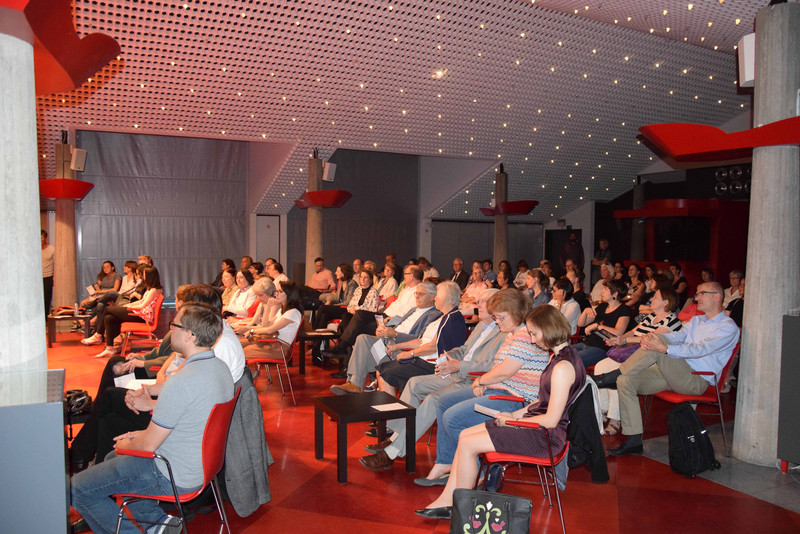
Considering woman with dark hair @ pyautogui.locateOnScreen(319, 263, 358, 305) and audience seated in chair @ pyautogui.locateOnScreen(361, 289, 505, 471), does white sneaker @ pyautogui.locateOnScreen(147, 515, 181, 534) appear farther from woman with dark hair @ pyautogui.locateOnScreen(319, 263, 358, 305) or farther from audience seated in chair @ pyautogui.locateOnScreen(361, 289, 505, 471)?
woman with dark hair @ pyautogui.locateOnScreen(319, 263, 358, 305)

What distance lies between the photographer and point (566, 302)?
6.51 m

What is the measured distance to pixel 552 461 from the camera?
3107 mm

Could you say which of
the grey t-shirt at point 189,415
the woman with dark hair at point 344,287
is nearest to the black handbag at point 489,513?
the grey t-shirt at point 189,415

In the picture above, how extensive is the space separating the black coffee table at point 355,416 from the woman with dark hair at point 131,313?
158 inches

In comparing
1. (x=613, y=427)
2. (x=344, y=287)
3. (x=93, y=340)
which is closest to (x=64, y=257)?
(x=93, y=340)

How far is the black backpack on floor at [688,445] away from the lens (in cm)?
406

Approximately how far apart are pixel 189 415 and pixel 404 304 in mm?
4185

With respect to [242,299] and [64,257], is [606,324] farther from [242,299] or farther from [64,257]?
[64,257]

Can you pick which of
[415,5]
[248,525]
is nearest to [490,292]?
[248,525]

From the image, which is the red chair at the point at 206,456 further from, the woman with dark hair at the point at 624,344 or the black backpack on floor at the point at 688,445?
the woman with dark hair at the point at 624,344

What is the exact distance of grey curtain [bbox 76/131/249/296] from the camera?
13.5 m

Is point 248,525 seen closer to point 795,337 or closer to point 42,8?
point 42,8

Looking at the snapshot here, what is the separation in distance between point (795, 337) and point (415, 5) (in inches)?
251

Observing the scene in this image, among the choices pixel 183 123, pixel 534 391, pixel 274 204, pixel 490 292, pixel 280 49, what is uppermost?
pixel 280 49
